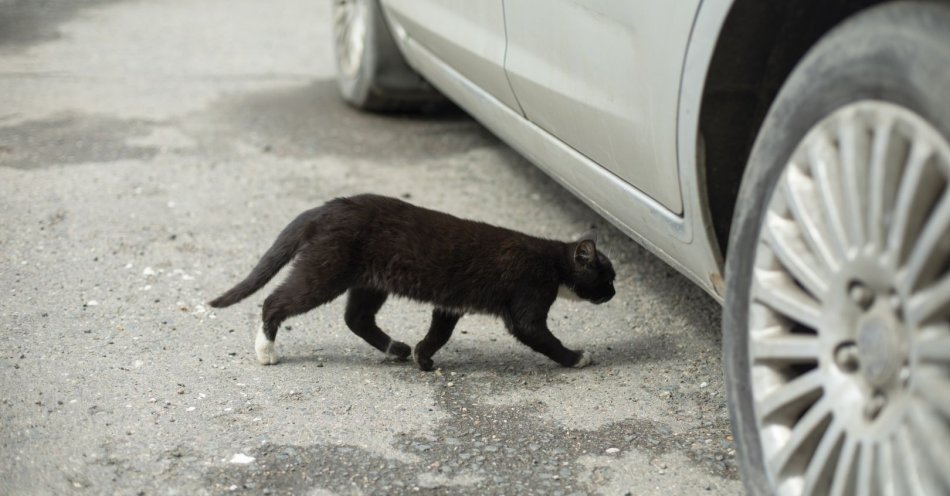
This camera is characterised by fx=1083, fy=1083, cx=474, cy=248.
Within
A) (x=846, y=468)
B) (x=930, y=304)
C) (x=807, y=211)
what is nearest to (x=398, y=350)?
(x=807, y=211)

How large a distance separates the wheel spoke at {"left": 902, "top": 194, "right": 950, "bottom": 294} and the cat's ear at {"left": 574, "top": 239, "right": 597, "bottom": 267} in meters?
2.06

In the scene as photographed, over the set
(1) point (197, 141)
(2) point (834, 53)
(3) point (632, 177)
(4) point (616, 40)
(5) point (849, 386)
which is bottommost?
(1) point (197, 141)

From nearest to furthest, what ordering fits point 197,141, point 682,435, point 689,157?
point 689,157, point 682,435, point 197,141

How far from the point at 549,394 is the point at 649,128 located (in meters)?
1.10

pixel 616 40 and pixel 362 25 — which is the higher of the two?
pixel 616 40

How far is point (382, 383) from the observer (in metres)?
3.82

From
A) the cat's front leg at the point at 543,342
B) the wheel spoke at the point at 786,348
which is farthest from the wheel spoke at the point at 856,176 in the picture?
the cat's front leg at the point at 543,342

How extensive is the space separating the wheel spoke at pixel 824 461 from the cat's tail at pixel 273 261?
83.0 inches

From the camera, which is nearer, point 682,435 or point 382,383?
point 682,435

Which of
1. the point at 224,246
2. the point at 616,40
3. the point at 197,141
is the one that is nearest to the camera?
the point at 616,40

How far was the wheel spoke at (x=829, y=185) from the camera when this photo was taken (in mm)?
2246

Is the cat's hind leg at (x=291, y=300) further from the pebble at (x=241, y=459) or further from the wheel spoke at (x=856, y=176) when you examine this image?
the wheel spoke at (x=856, y=176)

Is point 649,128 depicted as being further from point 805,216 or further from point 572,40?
point 805,216

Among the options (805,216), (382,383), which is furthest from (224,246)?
(805,216)
